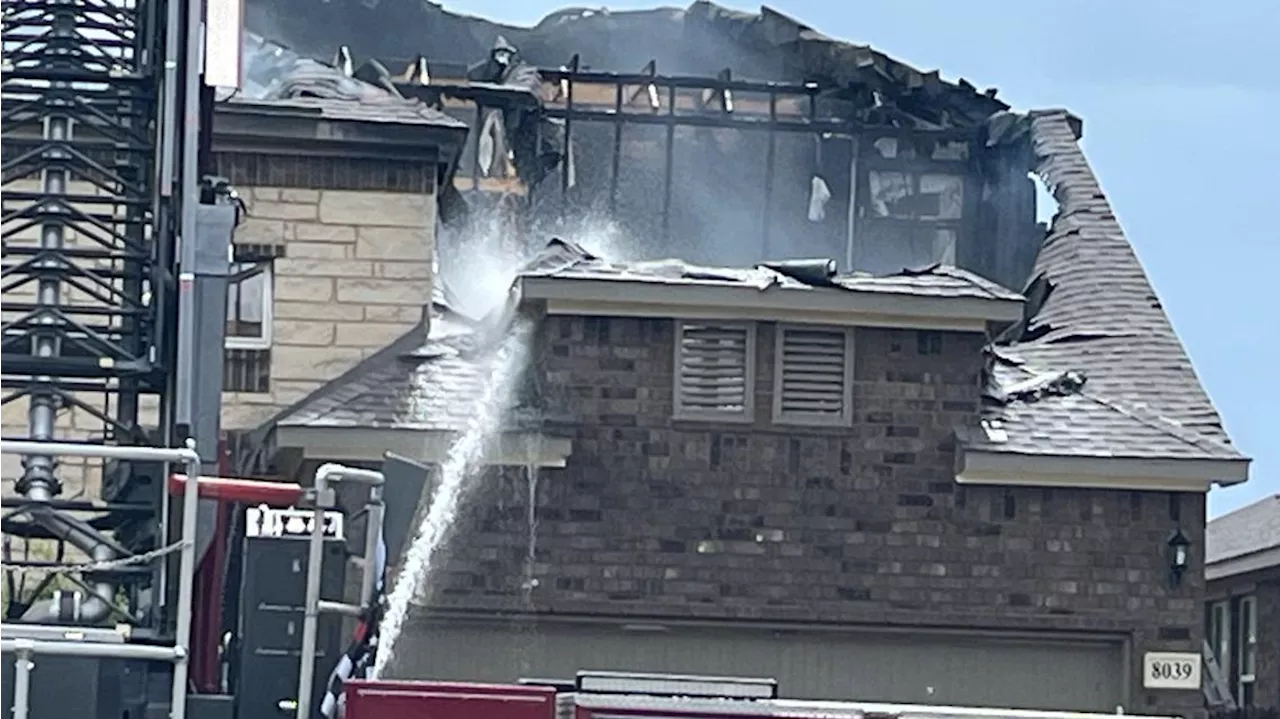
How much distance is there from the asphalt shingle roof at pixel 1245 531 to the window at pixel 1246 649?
21.0 inches

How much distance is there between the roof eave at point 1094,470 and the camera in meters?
19.3

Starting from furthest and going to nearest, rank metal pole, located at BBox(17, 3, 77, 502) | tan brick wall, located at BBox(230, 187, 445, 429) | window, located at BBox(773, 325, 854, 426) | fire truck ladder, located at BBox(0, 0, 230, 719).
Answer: tan brick wall, located at BBox(230, 187, 445, 429), window, located at BBox(773, 325, 854, 426), metal pole, located at BBox(17, 3, 77, 502), fire truck ladder, located at BBox(0, 0, 230, 719)

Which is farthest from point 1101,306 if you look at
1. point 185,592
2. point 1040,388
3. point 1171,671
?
point 185,592

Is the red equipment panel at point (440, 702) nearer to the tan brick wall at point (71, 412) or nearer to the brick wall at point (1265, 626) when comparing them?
the tan brick wall at point (71, 412)

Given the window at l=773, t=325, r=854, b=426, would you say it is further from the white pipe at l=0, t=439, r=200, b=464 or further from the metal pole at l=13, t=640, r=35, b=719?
A: the metal pole at l=13, t=640, r=35, b=719

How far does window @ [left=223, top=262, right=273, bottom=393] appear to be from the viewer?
2038 centimetres

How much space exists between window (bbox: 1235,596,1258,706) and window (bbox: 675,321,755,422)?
9.55 meters

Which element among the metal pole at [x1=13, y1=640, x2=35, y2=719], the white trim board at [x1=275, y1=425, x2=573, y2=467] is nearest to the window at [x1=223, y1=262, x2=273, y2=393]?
the white trim board at [x1=275, y1=425, x2=573, y2=467]

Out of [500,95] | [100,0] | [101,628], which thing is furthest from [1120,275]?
[101,628]

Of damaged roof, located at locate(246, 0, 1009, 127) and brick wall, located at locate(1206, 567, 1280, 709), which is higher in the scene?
damaged roof, located at locate(246, 0, 1009, 127)

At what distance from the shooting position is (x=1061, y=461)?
19.3 meters

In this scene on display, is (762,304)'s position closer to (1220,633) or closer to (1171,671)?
(1171,671)

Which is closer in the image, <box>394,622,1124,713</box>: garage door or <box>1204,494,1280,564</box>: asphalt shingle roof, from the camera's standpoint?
<box>394,622,1124,713</box>: garage door

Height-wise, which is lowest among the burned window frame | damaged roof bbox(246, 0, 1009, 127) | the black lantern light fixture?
the black lantern light fixture
